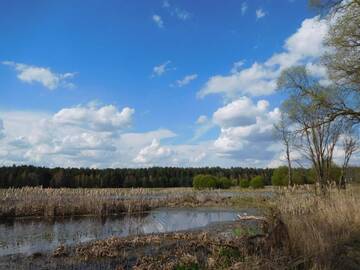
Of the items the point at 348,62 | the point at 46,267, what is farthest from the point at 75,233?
the point at 348,62

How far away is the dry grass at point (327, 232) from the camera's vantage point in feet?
22.6

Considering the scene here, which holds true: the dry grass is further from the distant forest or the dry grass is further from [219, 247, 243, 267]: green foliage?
the distant forest

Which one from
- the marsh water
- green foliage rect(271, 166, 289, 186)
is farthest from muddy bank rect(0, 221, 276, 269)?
green foliage rect(271, 166, 289, 186)

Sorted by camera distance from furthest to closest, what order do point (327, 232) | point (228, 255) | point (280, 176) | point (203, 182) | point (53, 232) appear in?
point (203, 182) < point (280, 176) < point (53, 232) < point (327, 232) < point (228, 255)

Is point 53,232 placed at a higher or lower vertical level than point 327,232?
lower

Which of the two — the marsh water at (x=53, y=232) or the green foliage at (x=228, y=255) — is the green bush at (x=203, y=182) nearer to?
the marsh water at (x=53, y=232)

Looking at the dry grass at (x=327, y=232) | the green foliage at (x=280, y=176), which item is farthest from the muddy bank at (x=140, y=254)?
the green foliage at (x=280, y=176)

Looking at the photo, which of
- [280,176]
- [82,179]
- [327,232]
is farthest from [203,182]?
[327,232]

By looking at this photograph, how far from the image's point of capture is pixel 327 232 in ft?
27.9

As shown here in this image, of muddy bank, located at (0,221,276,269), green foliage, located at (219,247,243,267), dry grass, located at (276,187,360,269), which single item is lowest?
muddy bank, located at (0,221,276,269)

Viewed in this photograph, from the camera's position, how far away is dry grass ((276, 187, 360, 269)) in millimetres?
6891

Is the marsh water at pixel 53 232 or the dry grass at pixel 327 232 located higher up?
the dry grass at pixel 327 232

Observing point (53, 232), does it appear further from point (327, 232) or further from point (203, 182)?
point (203, 182)

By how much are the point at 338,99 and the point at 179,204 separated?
25.3m
